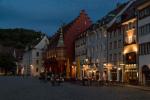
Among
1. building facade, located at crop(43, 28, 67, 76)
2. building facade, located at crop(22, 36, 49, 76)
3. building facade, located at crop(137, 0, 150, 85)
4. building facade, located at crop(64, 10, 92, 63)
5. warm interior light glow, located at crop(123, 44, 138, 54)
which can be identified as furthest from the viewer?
building facade, located at crop(22, 36, 49, 76)

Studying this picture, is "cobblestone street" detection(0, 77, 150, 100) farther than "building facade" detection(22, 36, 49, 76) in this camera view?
No

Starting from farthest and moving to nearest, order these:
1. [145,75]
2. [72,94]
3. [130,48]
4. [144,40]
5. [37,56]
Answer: [37,56] < [130,48] < [144,40] < [145,75] < [72,94]

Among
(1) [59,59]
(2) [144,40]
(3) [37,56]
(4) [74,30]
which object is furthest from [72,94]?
(3) [37,56]

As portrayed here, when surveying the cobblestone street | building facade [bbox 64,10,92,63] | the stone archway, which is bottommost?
the cobblestone street

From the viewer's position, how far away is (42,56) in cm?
18738

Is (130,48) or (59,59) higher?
(59,59)

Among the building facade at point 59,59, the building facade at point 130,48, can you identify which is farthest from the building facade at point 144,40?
the building facade at point 59,59

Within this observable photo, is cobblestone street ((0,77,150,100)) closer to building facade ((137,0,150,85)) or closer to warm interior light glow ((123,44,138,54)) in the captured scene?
building facade ((137,0,150,85))

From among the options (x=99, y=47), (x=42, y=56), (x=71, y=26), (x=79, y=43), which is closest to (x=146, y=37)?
(x=99, y=47)

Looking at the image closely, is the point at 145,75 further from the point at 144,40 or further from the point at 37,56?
the point at 37,56

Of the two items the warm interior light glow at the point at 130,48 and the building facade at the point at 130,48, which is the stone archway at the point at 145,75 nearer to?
the building facade at the point at 130,48

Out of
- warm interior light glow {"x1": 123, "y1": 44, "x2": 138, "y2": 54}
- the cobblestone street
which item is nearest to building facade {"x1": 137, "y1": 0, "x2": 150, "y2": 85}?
warm interior light glow {"x1": 123, "y1": 44, "x2": 138, "y2": 54}

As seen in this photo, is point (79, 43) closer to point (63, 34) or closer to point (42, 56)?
point (63, 34)

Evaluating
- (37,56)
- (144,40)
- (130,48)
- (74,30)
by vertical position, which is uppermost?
(74,30)
